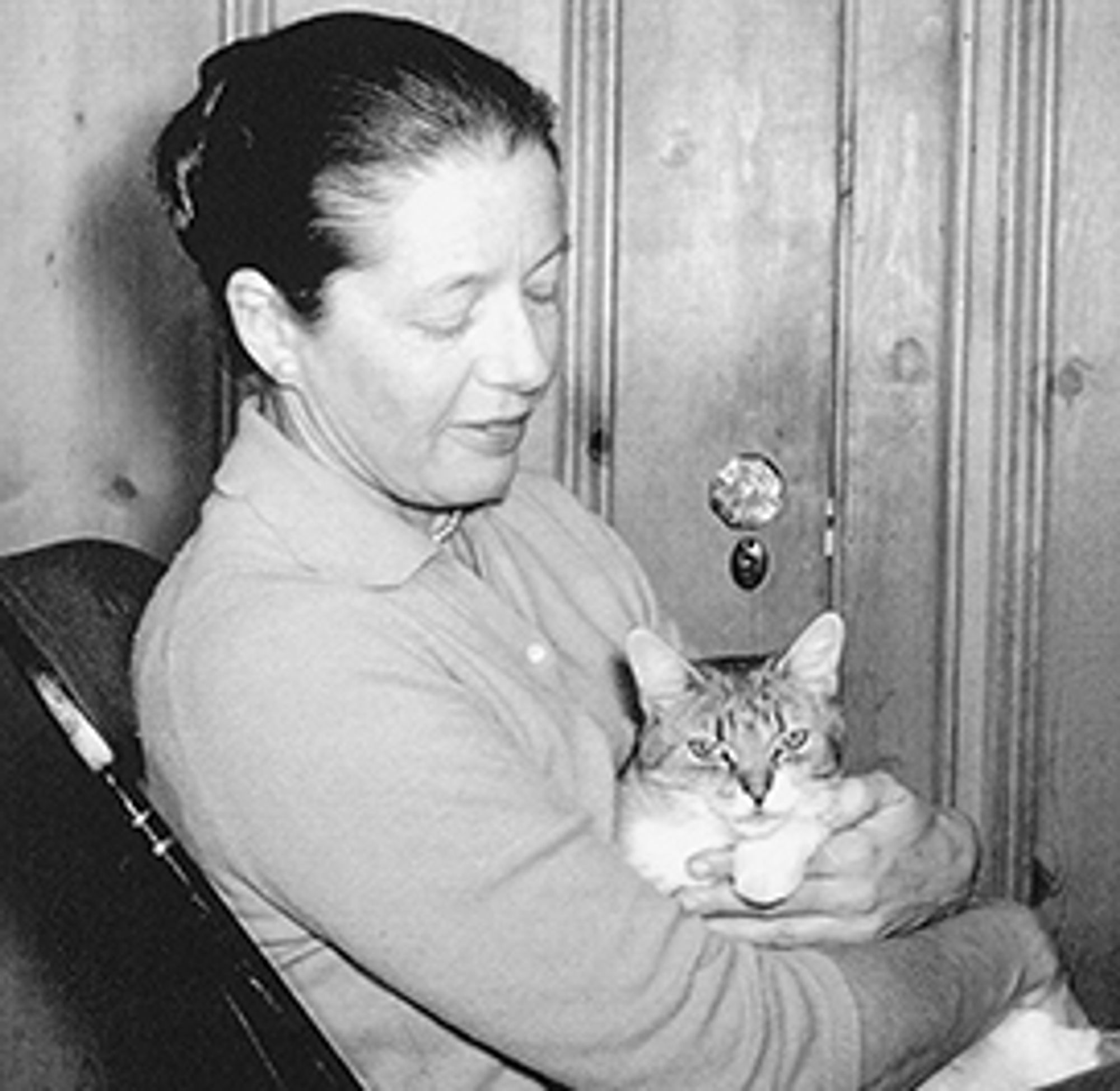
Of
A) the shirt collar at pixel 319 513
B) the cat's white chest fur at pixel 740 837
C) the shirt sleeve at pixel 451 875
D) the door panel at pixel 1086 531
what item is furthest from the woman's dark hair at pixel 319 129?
the door panel at pixel 1086 531

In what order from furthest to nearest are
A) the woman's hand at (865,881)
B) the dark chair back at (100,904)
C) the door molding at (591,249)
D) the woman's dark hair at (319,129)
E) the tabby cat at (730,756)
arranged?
the door molding at (591,249)
the tabby cat at (730,756)
the woman's hand at (865,881)
the woman's dark hair at (319,129)
the dark chair back at (100,904)

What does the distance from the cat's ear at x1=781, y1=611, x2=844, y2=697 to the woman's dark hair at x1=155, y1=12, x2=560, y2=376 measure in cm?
50

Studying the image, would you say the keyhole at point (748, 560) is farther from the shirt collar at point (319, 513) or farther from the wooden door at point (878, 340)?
the shirt collar at point (319, 513)

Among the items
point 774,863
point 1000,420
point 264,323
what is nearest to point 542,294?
point 264,323

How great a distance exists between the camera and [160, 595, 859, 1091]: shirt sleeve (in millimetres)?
1165

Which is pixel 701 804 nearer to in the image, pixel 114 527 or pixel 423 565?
pixel 423 565

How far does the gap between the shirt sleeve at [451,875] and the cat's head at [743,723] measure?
15.0 inches

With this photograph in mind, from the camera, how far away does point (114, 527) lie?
7.20 ft

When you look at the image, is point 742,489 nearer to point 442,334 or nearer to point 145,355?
point 145,355

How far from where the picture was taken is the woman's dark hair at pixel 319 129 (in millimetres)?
1259

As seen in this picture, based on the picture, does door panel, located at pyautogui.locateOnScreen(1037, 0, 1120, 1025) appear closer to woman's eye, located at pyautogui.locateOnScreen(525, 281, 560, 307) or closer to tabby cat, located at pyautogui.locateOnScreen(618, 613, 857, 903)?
tabby cat, located at pyautogui.locateOnScreen(618, 613, 857, 903)

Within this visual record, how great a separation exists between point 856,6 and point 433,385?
1226 mm

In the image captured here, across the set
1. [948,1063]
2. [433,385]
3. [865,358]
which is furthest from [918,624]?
[433,385]

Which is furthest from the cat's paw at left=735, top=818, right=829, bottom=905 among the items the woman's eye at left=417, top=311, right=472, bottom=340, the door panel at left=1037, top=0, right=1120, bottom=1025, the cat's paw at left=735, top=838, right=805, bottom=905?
the door panel at left=1037, top=0, right=1120, bottom=1025
